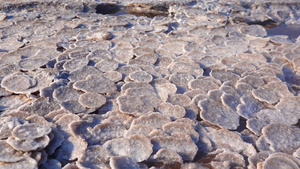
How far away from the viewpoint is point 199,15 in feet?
12.8

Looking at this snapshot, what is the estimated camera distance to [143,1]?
4273mm

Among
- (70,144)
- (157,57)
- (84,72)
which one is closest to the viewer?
(70,144)

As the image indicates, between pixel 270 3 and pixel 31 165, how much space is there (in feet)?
14.0

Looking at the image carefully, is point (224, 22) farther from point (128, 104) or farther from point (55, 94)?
point (55, 94)

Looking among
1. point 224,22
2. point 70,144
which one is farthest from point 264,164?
point 224,22

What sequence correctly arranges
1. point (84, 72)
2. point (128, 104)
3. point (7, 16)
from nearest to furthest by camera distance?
point (128, 104)
point (84, 72)
point (7, 16)

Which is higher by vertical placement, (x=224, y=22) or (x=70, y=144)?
(x=224, y=22)

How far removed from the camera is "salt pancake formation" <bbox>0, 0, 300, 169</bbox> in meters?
1.61

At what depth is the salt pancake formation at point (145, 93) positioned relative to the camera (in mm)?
1608

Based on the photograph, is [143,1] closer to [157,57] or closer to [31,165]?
[157,57]

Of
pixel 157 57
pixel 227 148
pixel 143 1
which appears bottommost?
pixel 227 148

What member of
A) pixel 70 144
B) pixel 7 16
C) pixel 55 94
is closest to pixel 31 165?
pixel 70 144

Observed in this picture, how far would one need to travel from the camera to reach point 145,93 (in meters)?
2.16

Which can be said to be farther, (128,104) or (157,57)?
(157,57)
